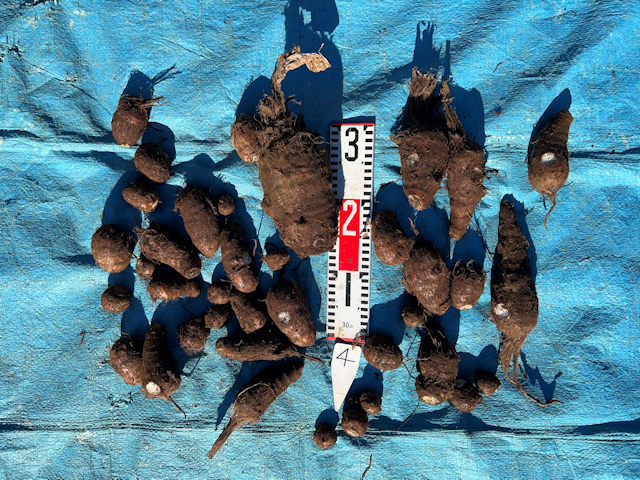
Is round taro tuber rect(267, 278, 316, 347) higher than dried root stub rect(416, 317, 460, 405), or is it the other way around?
round taro tuber rect(267, 278, 316, 347)

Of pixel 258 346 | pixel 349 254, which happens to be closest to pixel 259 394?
pixel 258 346

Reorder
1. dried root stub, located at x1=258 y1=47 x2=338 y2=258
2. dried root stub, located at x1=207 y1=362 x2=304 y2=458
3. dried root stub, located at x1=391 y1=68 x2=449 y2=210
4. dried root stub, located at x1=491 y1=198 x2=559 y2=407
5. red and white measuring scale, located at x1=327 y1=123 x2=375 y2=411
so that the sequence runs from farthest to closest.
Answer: red and white measuring scale, located at x1=327 y1=123 x2=375 y2=411 → dried root stub, located at x1=207 y1=362 x2=304 y2=458 → dried root stub, located at x1=491 y1=198 x2=559 y2=407 → dried root stub, located at x1=391 y1=68 x2=449 y2=210 → dried root stub, located at x1=258 y1=47 x2=338 y2=258

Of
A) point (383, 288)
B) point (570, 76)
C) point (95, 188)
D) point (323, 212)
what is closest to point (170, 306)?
point (95, 188)

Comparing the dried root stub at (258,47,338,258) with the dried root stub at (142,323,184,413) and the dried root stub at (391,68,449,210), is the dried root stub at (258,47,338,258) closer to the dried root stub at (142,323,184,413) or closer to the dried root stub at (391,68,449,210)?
the dried root stub at (391,68,449,210)

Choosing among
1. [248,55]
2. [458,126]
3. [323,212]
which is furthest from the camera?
[248,55]

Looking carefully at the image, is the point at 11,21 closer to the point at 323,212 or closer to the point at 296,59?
the point at 296,59

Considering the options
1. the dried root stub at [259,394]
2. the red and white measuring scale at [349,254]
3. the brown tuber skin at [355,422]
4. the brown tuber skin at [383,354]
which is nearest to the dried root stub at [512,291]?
the brown tuber skin at [383,354]

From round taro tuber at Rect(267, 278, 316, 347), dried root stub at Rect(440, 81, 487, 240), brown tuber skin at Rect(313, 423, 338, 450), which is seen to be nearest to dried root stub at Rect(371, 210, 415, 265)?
dried root stub at Rect(440, 81, 487, 240)
